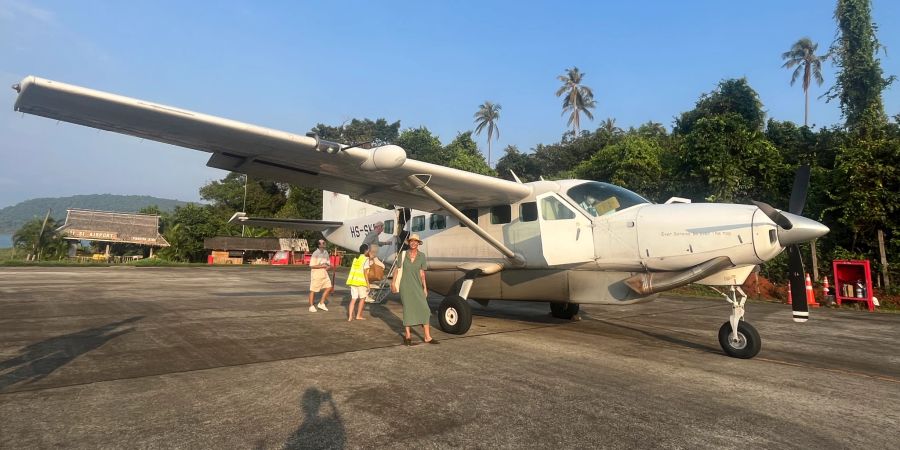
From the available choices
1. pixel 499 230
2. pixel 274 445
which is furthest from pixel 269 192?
pixel 274 445

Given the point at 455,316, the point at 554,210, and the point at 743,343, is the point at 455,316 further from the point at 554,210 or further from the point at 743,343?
the point at 743,343

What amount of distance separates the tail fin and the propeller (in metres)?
8.58

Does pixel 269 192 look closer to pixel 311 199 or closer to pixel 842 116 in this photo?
pixel 311 199

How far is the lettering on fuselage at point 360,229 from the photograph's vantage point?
11262 millimetres

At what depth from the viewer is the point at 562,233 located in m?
7.12

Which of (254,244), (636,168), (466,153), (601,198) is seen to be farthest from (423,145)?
(601,198)

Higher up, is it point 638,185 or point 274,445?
point 638,185

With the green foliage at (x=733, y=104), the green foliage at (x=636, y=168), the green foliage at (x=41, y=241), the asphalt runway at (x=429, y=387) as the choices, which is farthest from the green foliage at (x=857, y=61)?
the green foliage at (x=41, y=241)

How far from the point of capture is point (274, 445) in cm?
284

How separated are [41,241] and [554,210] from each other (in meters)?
47.2

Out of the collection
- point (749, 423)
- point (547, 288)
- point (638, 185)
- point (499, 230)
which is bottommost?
point (749, 423)

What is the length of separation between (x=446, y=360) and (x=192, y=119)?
402 cm

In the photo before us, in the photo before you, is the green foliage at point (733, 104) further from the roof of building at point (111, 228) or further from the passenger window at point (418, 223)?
the roof of building at point (111, 228)

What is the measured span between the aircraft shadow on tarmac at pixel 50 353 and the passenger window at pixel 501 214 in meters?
6.26
